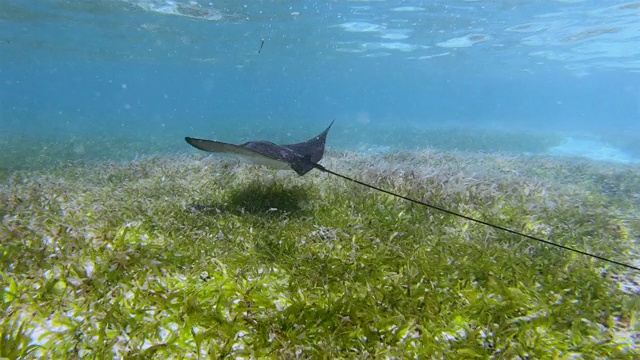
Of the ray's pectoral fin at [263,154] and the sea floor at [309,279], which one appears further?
the ray's pectoral fin at [263,154]

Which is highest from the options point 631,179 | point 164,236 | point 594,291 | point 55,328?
point 55,328

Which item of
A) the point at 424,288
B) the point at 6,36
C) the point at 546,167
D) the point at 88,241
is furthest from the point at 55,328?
the point at 6,36

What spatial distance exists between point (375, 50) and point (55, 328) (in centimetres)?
4370

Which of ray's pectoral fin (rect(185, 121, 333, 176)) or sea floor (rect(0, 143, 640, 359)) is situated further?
ray's pectoral fin (rect(185, 121, 333, 176))

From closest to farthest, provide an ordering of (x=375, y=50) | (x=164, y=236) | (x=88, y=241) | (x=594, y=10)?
(x=88, y=241)
(x=164, y=236)
(x=594, y=10)
(x=375, y=50)

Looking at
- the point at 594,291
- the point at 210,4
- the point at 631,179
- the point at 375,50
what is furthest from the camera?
the point at 375,50

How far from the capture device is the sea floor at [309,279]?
2256 millimetres

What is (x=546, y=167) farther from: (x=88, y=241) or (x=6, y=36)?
(x=6, y=36)

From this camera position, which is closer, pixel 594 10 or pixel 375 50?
pixel 594 10

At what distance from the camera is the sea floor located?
2.26 metres

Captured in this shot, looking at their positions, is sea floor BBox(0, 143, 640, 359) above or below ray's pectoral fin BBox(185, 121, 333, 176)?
below

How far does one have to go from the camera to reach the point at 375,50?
1624 inches

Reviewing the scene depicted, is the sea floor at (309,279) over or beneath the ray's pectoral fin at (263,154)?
beneath

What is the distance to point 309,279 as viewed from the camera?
291 centimetres
